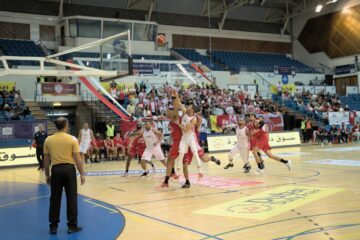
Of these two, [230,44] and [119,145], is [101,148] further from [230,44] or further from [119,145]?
[230,44]

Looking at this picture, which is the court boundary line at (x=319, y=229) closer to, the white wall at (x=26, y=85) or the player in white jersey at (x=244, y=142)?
the player in white jersey at (x=244, y=142)

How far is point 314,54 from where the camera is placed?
154 feet

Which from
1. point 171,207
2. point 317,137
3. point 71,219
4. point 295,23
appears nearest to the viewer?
point 71,219

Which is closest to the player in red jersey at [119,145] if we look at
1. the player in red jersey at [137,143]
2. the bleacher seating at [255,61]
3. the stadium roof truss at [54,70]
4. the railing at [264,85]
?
the stadium roof truss at [54,70]

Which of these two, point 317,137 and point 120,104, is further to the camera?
point 317,137

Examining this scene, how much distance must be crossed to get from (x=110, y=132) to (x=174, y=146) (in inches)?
478

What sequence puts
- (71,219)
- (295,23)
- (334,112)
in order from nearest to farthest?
1. (71,219)
2. (334,112)
3. (295,23)

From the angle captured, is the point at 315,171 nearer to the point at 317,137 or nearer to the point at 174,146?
the point at 174,146

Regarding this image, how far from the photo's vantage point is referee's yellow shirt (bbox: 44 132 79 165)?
6.77 metres

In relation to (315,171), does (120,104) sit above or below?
above

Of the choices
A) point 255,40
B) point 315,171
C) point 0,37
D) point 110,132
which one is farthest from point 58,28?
point 315,171

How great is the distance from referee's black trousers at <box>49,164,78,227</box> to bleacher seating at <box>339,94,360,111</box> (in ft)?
113

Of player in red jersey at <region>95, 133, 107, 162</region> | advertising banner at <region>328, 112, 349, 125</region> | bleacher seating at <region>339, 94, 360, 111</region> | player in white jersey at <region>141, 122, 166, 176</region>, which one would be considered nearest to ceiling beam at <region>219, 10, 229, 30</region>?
bleacher seating at <region>339, 94, 360, 111</region>

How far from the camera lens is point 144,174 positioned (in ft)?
45.5
